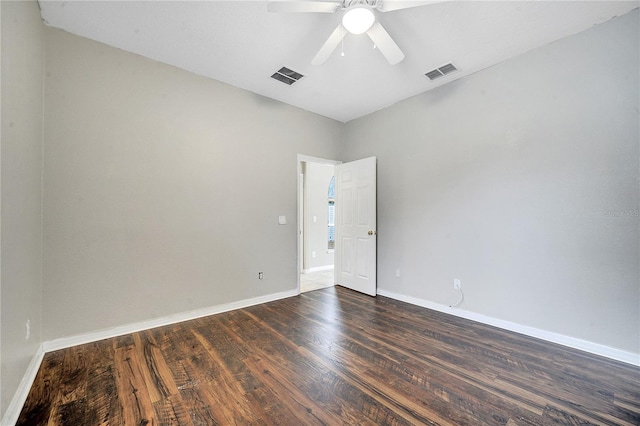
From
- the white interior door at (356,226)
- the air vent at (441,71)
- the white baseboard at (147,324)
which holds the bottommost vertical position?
the white baseboard at (147,324)

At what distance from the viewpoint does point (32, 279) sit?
2123 mm

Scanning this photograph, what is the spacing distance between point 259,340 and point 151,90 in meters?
2.91

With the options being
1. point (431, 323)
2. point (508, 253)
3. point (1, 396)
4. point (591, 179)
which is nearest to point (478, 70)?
point (591, 179)

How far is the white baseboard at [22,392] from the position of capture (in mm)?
1543

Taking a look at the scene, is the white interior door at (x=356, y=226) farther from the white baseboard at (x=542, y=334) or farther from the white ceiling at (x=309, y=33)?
the white ceiling at (x=309, y=33)

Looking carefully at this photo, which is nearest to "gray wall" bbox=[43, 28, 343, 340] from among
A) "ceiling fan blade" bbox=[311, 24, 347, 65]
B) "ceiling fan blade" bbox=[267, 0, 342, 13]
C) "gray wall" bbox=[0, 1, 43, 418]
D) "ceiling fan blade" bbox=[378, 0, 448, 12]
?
"gray wall" bbox=[0, 1, 43, 418]

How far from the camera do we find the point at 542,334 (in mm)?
2697

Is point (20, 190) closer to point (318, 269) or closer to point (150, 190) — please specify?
point (150, 190)

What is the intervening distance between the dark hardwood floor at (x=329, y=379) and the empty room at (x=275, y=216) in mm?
19

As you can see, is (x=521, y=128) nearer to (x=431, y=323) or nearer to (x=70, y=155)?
(x=431, y=323)

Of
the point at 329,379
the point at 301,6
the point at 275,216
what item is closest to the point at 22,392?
the point at 329,379

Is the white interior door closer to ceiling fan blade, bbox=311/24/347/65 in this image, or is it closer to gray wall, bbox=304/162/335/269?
gray wall, bbox=304/162/335/269

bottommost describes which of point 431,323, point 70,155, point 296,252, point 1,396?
point 431,323

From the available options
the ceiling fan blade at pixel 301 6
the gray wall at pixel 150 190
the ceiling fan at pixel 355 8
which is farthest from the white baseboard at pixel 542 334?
the ceiling fan blade at pixel 301 6
